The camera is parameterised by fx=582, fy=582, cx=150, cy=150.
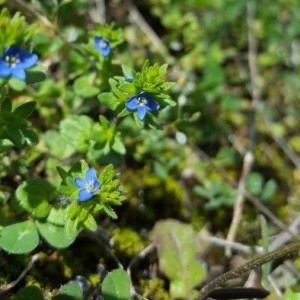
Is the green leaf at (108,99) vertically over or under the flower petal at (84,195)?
over

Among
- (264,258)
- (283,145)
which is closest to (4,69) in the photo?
(264,258)

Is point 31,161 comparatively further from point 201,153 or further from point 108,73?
point 201,153

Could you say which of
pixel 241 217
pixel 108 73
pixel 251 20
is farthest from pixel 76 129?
pixel 251 20

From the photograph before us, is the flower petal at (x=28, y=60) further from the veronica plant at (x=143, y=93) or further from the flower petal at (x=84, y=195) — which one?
the flower petal at (x=84, y=195)

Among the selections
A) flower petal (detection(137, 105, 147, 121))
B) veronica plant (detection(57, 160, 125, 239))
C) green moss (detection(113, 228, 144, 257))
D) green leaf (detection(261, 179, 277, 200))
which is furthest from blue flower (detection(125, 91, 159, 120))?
green leaf (detection(261, 179, 277, 200))

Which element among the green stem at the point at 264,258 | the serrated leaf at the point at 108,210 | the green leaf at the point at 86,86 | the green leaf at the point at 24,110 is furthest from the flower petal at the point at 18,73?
the green stem at the point at 264,258

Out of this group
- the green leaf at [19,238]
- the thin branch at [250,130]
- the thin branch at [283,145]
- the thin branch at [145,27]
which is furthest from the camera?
the thin branch at [145,27]

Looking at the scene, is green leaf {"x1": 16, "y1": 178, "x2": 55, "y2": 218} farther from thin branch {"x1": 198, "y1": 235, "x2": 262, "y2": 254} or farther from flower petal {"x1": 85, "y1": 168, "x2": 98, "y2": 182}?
thin branch {"x1": 198, "y1": 235, "x2": 262, "y2": 254}
